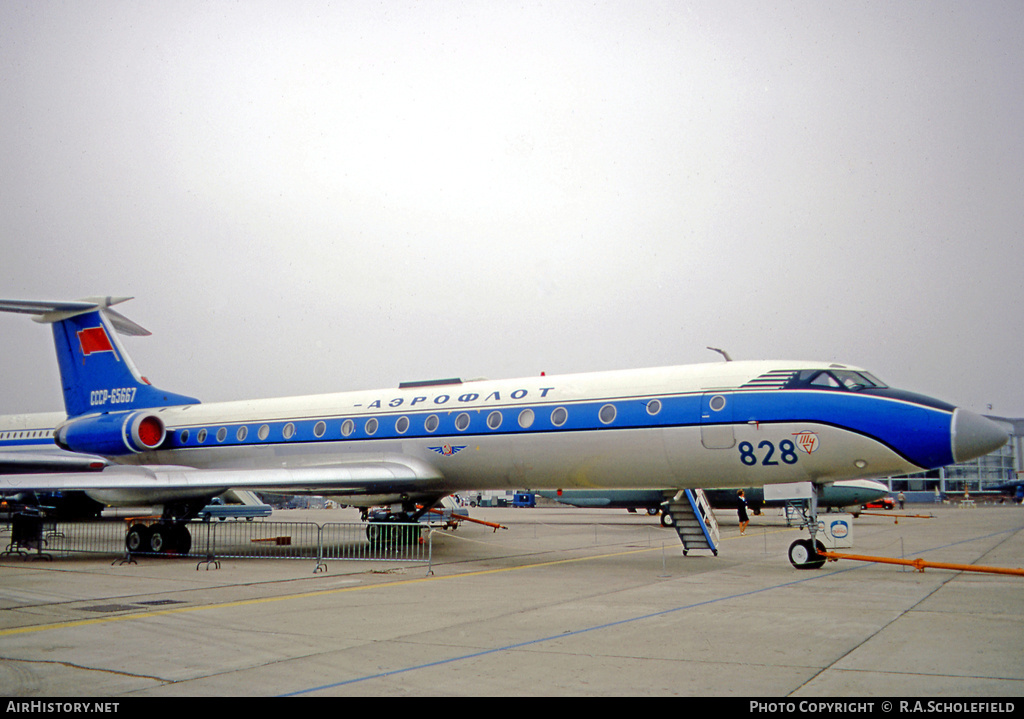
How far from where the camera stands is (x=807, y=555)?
1308cm

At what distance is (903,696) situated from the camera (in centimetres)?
489

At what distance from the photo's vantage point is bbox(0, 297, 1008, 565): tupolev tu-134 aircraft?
A: 12586mm

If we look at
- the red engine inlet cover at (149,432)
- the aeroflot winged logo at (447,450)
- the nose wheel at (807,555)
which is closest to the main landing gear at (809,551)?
the nose wheel at (807,555)

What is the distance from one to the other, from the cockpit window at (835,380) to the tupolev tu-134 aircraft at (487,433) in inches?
1.0

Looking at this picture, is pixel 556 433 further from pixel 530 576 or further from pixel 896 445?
pixel 896 445

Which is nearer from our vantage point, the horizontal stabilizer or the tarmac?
the tarmac

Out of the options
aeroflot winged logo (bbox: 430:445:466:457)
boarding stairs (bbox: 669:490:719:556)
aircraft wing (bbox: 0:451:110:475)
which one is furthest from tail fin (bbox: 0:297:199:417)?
boarding stairs (bbox: 669:490:719:556)

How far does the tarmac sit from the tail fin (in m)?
6.79

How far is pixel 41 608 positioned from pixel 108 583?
275cm

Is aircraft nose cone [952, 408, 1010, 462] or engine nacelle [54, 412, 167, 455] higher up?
engine nacelle [54, 412, 167, 455]

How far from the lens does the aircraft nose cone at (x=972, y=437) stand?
38.8ft

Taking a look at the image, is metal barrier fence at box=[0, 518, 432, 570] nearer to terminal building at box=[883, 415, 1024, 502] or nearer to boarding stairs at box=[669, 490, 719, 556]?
boarding stairs at box=[669, 490, 719, 556]

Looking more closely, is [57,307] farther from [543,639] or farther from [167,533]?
[543,639]

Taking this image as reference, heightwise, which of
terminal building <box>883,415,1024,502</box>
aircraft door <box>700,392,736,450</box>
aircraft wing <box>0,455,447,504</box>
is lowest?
terminal building <box>883,415,1024,502</box>
